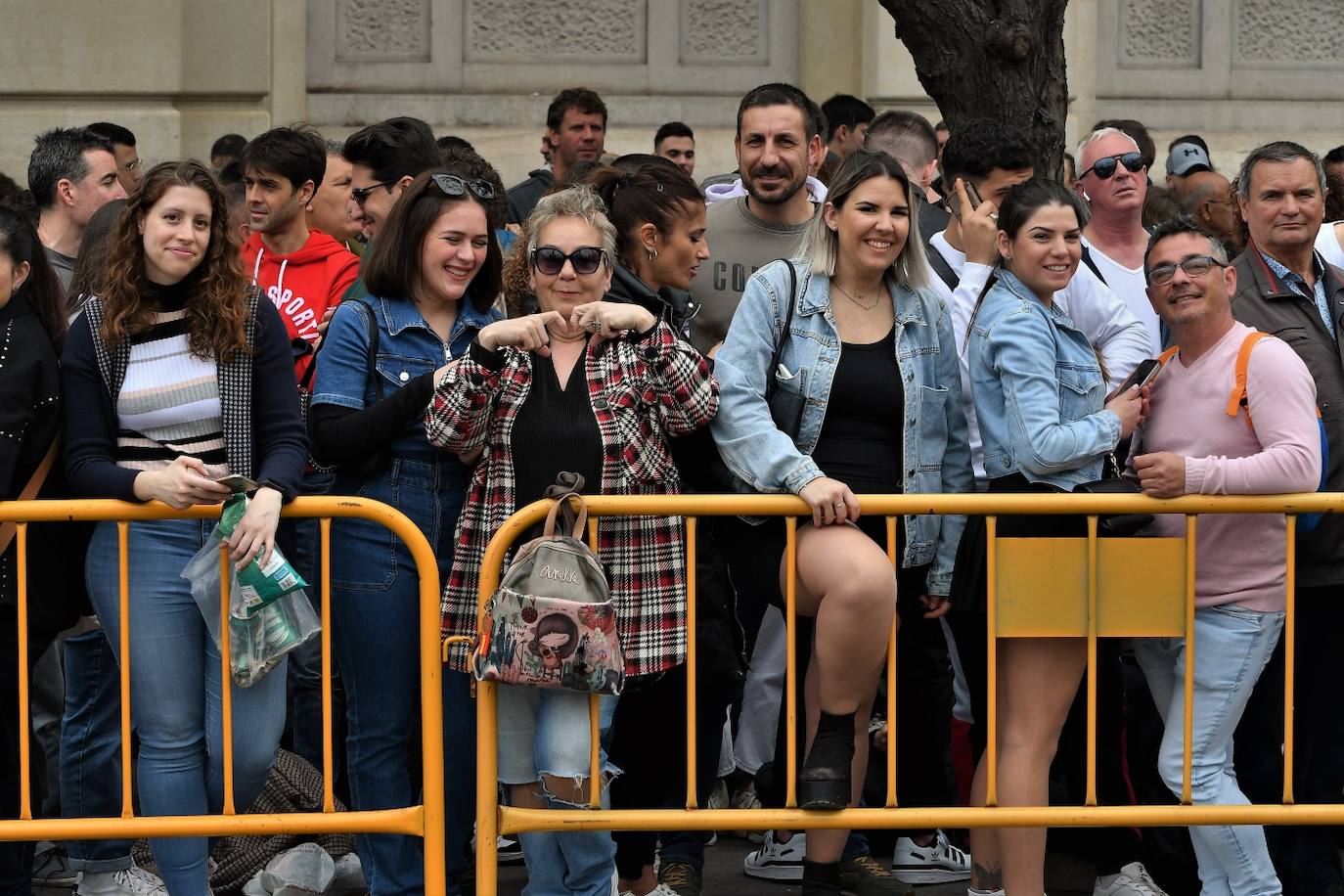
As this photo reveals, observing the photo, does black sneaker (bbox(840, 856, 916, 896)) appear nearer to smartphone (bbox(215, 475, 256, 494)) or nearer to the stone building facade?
smartphone (bbox(215, 475, 256, 494))

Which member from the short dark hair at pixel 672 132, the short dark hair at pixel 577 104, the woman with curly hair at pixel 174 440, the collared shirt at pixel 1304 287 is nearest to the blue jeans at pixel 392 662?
the woman with curly hair at pixel 174 440

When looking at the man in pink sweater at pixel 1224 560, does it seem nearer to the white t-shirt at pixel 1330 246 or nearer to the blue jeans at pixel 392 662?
the white t-shirt at pixel 1330 246

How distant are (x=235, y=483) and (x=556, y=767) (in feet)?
3.66

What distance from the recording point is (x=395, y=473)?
520 cm

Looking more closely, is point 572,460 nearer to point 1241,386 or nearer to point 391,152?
point 1241,386

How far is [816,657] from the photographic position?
517 cm

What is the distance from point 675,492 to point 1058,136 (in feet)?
11.5

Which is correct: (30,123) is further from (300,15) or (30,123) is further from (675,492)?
(675,492)

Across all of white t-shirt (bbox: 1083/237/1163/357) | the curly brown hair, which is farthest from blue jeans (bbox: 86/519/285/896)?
white t-shirt (bbox: 1083/237/1163/357)

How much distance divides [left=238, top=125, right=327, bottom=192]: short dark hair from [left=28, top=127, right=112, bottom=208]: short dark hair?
0.55 m

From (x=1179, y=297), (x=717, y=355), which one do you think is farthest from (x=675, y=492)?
(x=1179, y=297)

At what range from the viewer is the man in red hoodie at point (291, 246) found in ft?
21.9

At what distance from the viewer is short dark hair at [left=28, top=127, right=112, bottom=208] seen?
266 inches

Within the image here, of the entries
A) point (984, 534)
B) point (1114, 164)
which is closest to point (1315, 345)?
point (1114, 164)
